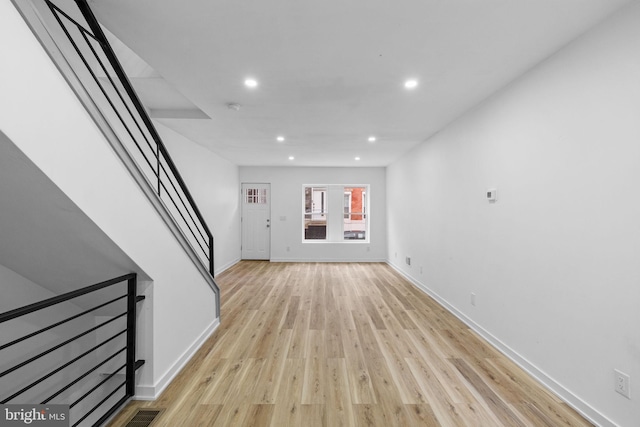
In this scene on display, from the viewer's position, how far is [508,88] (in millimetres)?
2486

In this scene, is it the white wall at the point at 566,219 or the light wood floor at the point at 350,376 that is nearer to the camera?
the white wall at the point at 566,219

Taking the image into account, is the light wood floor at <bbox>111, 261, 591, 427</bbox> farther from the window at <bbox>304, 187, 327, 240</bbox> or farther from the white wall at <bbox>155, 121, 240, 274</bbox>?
the window at <bbox>304, 187, 327, 240</bbox>

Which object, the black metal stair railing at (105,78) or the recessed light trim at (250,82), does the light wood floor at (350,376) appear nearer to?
the black metal stair railing at (105,78)

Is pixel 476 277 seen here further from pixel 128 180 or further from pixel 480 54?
pixel 128 180

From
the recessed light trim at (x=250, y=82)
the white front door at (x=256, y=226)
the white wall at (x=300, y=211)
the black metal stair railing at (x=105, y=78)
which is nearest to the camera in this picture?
the black metal stair railing at (x=105, y=78)

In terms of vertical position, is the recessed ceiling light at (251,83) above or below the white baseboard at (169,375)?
above

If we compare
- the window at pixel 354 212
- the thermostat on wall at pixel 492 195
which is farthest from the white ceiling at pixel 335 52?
the window at pixel 354 212

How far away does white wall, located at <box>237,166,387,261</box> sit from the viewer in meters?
7.09

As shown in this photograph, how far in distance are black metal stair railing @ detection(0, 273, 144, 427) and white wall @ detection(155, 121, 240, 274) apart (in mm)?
2540

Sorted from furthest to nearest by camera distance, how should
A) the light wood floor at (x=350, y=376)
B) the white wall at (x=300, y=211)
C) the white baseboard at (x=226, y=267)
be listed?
the white wall at (x=300, y=211) → the white baseboard at (x=226, y=267) → the light wood floor at (x=350, y=376)

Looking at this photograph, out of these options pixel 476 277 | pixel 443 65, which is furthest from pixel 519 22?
pixel 476 277

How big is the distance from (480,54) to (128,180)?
2631 mm

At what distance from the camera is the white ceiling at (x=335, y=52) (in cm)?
161

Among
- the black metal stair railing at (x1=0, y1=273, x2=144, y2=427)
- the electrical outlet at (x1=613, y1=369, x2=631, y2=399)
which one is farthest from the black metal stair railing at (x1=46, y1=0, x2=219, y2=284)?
the electrical outlet at (x1=613, y1=369, x2=631, y2=399)
